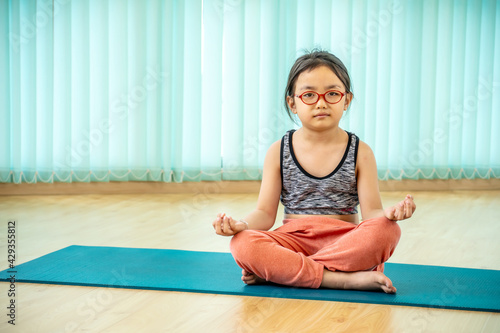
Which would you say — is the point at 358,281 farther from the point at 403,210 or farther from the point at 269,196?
the point at 269,196

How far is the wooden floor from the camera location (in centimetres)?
123

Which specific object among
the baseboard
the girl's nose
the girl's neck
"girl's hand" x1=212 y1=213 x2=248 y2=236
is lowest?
the baseboard

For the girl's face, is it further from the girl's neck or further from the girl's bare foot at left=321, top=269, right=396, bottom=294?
the girl's bare foot at left=321, top=269, right=396, bottom=294

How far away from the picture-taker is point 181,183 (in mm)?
3549

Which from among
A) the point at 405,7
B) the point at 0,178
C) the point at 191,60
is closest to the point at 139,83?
Result: the point at 191,60

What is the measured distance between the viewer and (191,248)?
2012mm

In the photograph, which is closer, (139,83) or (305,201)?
(305,201)

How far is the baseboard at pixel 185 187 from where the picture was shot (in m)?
3.41

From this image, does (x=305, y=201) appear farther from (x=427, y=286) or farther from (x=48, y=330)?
(x=48, y=330)

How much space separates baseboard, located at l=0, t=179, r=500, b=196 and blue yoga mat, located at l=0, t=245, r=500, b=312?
1.59 meters

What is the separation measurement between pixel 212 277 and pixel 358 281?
1.28ft

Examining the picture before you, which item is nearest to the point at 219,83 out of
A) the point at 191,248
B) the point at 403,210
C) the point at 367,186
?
the point at 191,248

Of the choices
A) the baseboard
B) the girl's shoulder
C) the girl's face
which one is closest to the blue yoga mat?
the girl's shoulder

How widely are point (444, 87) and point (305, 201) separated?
2.38m
